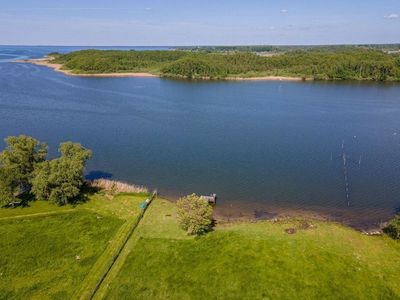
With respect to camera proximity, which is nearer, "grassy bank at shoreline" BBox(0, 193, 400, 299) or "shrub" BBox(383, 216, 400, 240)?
"grassy bank at shoreline" BBox(0, 193, 400, 299)

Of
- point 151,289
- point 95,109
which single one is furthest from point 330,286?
point 95,109

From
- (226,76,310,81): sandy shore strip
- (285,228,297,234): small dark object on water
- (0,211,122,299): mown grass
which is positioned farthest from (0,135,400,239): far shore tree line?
(226,76,310,81): sandy shore strip

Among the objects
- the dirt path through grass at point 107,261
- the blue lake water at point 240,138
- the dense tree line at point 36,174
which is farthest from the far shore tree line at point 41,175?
the blue lake water at point 240,138

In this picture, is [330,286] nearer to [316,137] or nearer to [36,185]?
[36,185]

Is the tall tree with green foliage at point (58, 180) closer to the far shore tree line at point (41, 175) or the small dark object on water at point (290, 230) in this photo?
the far shore tree line at point (41, 175)

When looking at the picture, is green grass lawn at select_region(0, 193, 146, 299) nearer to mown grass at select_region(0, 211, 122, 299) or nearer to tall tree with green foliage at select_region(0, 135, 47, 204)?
mown grass at select_region(0, 211, 122, 299)

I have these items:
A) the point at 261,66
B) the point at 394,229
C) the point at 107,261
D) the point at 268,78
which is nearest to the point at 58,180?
the point at 107,261
